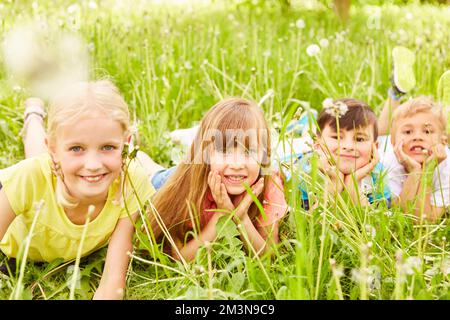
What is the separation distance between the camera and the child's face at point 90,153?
1518 mm

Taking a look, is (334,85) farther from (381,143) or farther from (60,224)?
(60,224)

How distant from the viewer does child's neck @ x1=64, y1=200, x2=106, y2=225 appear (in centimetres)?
171

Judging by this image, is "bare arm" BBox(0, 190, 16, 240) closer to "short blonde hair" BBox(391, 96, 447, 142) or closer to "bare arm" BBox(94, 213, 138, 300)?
"bare arm" BBox(94, 213, 138, 300)

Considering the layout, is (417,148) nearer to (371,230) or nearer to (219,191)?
(371,230)

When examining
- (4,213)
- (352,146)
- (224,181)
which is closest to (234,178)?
(224,181)

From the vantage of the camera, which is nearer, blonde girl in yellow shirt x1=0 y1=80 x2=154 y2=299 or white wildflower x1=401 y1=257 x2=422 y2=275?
white wildflower x1=401 y1=257 x2=422 y2=275

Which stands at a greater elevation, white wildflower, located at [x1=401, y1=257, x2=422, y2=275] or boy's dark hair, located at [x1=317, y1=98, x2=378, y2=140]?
boy's dark hair, located at [x1=317, y1=98, x2=378, y2=140]

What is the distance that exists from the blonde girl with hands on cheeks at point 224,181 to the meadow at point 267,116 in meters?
0.06

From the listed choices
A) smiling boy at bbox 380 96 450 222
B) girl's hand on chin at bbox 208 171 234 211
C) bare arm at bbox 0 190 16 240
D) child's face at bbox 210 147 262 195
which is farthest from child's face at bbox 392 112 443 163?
bare arm at bbox 0 190 16 240

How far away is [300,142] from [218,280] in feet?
3.77

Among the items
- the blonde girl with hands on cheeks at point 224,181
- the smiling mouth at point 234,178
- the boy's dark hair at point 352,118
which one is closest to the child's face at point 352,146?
the boy's dark hair at point 352,118

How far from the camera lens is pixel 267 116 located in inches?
110

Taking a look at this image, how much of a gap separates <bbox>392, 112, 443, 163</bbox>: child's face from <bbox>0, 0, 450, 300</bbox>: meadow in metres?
0.32

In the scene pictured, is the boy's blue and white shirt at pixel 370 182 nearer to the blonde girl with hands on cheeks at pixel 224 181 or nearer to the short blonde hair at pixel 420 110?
the blonde girl with hands on cheeks at pixel 224 181
